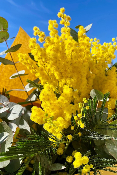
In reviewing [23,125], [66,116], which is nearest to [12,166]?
[23,125]

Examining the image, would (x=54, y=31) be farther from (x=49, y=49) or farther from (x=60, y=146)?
(x=60, y=146)

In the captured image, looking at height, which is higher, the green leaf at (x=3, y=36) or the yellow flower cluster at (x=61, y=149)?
the green leaf at (x=3, y=36)

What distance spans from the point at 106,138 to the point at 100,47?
32 centimetres

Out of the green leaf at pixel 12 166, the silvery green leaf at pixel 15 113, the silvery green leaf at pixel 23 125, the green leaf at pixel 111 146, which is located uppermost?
the silvery green leaf at pixel 15 113

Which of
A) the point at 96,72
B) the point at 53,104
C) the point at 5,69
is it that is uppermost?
the point at 5,69

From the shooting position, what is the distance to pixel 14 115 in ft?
1.90

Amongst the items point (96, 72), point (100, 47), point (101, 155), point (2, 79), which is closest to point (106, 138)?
point (101, 155)

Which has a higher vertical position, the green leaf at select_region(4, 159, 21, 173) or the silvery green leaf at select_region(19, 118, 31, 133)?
the silvery green leaf at select_region(19, 118, 31, 133)

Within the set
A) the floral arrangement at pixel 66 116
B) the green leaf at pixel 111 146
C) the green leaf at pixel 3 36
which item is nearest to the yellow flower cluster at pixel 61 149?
the floral arrangement at pixel 66 116

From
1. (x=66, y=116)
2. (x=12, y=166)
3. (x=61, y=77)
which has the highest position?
(x=61, y=77)

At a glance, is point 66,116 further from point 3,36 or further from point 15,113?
point 3,36

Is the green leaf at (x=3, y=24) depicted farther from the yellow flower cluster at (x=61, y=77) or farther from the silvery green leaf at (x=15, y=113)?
the silvery green leaf at (x=15, y=113)

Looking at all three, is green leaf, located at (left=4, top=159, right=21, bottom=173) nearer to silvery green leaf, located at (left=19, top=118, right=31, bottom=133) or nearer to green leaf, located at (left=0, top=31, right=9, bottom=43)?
silvery green leaf, located at (left=19, top=118, right=31, bottom=133)

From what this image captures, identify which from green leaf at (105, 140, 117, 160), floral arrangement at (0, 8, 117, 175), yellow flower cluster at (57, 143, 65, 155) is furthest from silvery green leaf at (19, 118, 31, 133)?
green leaf at (105, 140, 117, 160)
